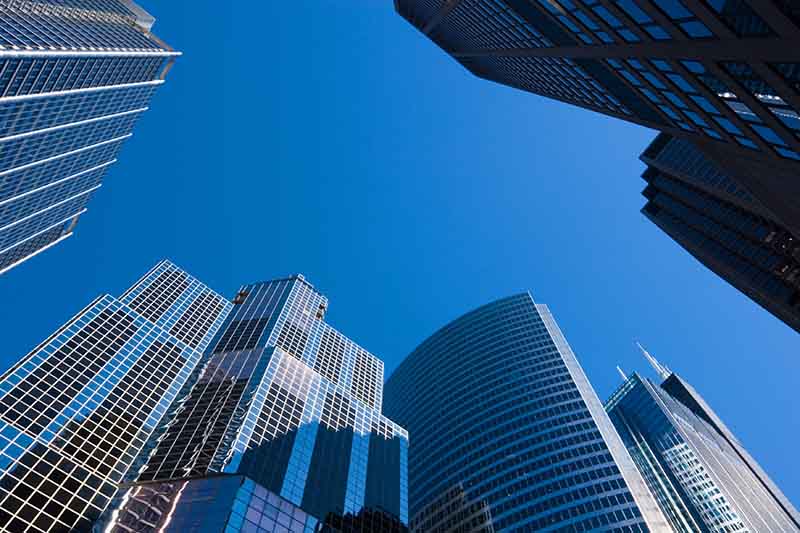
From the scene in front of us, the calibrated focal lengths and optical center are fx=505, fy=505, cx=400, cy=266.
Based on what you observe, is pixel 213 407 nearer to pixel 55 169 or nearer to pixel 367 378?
pixel 367 378

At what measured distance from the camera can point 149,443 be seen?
255 feet

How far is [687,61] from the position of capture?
26.3 m

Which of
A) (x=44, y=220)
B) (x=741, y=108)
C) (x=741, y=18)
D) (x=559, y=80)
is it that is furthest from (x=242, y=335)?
(x=741, y=18)

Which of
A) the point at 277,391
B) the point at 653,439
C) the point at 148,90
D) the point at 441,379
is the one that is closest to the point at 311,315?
Answer: the point at 277,391

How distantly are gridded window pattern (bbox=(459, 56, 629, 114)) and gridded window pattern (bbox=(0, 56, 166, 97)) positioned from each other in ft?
312

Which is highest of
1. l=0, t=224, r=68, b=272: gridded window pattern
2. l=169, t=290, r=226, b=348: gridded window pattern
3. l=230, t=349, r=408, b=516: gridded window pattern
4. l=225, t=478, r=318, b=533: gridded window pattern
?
l=0, t=224, r=68, b=272: gridded window pattern

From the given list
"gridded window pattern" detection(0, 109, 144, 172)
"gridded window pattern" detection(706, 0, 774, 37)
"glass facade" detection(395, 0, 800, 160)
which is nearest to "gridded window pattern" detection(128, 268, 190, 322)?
"gridded window pattern" detection(0, 109, 144, 172)

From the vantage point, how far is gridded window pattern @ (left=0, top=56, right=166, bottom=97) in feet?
336

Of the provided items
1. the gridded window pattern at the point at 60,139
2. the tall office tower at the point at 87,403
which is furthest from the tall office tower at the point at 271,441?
the gridded window pattern at the point at 60,139

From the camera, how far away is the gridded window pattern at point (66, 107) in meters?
108

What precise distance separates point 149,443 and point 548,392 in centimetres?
8629

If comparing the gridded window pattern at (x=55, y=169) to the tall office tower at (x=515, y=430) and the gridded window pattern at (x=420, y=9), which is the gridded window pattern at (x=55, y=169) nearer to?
the gridded window pattern at (x=420, y=9)

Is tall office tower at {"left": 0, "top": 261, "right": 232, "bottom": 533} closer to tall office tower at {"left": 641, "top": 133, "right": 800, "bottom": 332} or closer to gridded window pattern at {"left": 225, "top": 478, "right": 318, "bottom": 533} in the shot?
gridded window pattern at {"left": 225, "top": 478, "right": 318, "bottom": 533}

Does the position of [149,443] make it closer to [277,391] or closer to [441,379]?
[277,391]
